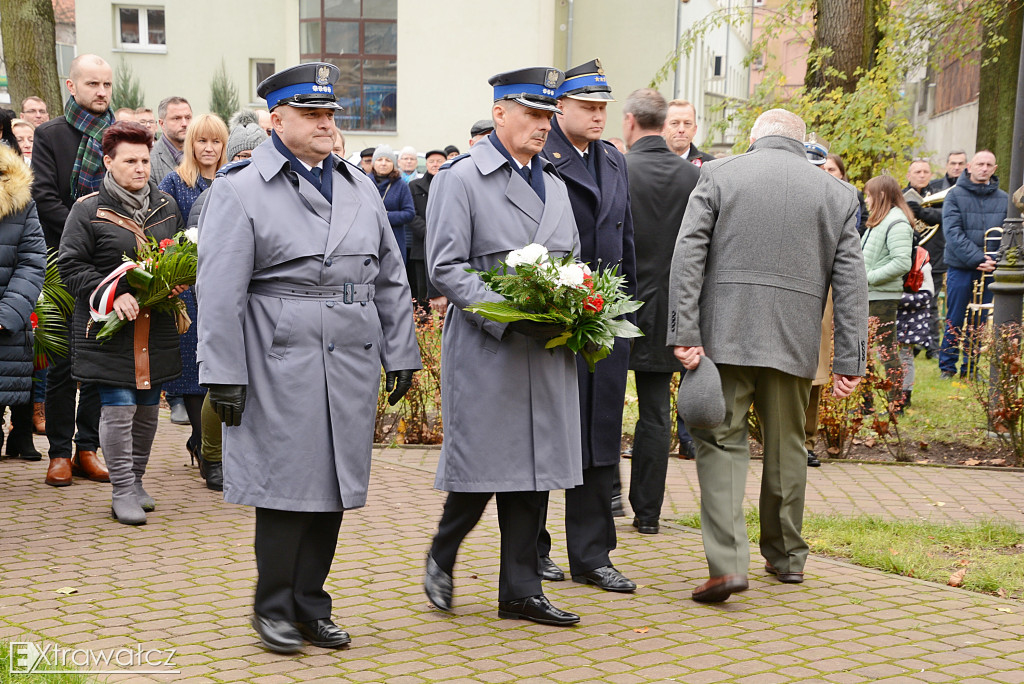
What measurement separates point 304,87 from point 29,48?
31.7 feet

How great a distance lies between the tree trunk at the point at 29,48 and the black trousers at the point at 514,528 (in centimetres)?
972

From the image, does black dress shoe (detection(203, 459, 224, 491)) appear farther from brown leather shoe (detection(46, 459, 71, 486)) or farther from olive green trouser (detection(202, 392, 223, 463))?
brown leather shoe (detection(46, 459, 71, 486))

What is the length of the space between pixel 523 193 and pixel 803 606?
230 centimetres

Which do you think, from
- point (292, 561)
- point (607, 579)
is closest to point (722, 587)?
point (607, 579)

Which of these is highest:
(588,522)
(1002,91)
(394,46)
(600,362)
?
(394,46)

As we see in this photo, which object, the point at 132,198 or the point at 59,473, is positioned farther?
the point at 59,473

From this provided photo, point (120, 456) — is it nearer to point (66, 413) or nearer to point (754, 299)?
point (66, 413)

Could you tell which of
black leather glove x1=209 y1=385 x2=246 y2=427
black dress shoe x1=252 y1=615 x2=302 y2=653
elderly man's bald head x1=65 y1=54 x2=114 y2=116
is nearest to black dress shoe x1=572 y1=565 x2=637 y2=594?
black dress shoe x1=252 y1=615 x2=302 y2=653

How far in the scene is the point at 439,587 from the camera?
17.5ft

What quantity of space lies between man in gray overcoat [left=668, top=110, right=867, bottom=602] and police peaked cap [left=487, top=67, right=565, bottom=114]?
98cm

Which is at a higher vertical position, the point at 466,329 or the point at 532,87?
the point at 532,87

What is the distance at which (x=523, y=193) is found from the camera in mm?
5211

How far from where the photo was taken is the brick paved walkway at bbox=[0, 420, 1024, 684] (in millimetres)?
4664

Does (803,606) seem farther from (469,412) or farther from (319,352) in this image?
(319,352)
